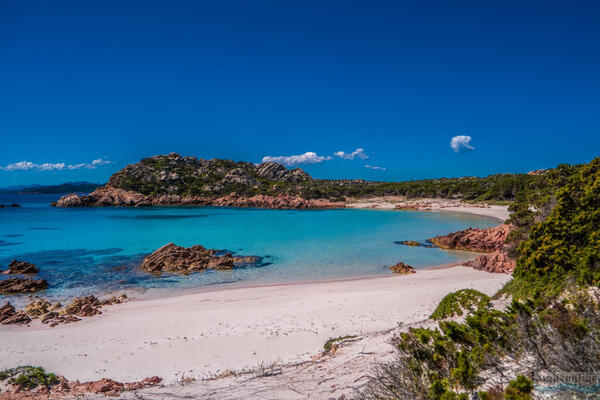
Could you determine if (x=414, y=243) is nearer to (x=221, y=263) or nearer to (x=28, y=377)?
(x=221, y=263)

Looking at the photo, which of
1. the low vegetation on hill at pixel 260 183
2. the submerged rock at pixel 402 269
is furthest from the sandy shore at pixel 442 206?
the submerged rock at pixel 402 269

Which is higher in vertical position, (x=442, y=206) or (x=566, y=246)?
(x=566, y=246)

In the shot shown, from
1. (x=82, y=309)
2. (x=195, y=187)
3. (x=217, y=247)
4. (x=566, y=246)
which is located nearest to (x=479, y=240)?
(x=566, y=246)

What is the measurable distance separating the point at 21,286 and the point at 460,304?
1825cm

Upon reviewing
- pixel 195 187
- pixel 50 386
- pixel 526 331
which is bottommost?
pixel 50 386

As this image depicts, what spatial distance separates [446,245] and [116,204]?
2965 inches

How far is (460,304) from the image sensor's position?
7.89 meters

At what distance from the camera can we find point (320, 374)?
18.2 ft

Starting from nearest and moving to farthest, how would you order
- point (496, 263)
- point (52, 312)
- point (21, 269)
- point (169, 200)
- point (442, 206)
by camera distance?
1. point (52, 312)
2. point (496, 263)
3. point (21, 269)
4. point (442, 206)
5. point (169, 200)

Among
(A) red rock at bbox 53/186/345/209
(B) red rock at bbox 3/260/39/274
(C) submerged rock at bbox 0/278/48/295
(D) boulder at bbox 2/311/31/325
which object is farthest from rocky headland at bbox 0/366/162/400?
(A) red rock at bbox 53/186/345/209

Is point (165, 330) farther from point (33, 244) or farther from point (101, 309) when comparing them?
point (33, 244)

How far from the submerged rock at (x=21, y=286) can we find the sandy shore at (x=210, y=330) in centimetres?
571

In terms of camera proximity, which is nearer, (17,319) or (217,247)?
(17,319)

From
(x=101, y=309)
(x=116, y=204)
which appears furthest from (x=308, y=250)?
(x=116, y=204)
